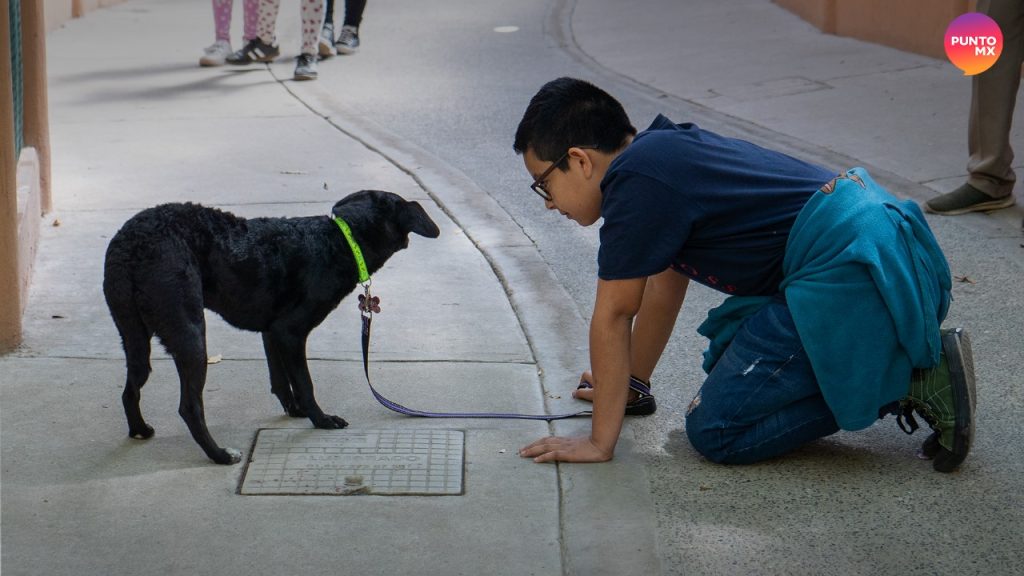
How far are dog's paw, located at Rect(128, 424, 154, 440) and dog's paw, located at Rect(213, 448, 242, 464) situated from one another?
0.29 meters

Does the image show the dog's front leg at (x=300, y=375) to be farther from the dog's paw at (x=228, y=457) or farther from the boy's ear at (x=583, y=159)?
the boy's ear at (x=583, y=159)

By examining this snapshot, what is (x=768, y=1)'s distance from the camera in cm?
1379

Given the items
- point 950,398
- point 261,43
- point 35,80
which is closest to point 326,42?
point 261,43

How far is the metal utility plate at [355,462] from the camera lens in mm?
3455

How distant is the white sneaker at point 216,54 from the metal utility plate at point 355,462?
7.48 meters

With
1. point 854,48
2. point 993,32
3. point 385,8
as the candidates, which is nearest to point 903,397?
point 993,32

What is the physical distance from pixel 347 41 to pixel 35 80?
585cm

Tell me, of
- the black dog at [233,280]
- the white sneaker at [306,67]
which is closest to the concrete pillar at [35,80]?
the black dog at [233,280]

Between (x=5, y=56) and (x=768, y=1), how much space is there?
10.8 metres

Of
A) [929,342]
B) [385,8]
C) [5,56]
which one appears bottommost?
[385,8]

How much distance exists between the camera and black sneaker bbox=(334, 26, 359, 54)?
452 inches

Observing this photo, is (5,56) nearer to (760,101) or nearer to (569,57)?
(760,101)

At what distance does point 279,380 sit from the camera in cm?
390

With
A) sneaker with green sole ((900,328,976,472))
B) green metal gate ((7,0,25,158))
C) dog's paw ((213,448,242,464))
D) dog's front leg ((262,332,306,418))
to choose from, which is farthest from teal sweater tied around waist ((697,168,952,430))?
green metal gate ((7,0,25,158))
